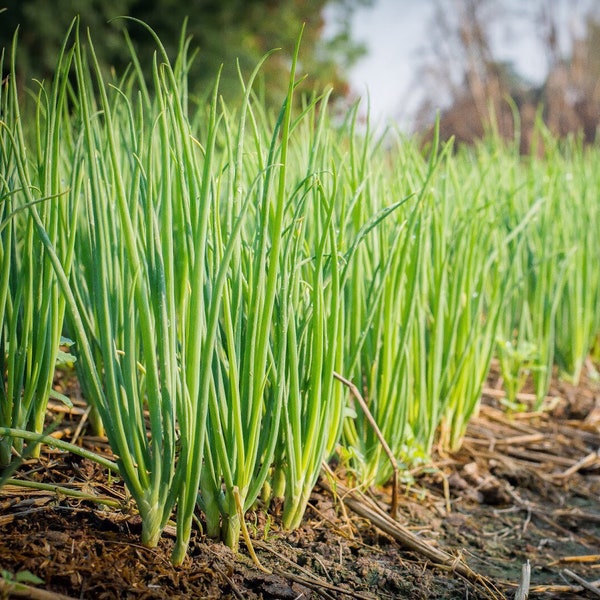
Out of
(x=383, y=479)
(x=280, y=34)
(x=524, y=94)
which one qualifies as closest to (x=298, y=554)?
(x=383, y=479)

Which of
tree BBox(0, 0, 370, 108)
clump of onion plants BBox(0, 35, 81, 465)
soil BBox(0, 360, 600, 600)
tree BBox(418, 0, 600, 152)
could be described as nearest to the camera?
soil BBox(0, 360, 600, 600)

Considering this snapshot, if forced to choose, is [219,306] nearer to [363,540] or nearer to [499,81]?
[363,540]

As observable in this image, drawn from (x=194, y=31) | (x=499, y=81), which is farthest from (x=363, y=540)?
(x=499, y=81)

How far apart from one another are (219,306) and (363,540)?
612 mm

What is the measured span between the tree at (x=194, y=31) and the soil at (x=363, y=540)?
3.52m

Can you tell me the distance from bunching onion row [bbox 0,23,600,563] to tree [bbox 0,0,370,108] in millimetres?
3317

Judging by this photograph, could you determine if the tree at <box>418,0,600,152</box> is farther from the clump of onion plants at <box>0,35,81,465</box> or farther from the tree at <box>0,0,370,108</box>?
the clump of onion plants at <box>0,35,81,465</box>

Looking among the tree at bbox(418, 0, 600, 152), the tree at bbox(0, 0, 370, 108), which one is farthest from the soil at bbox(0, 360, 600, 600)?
the tree at bbox(418, 0, 600, 152)

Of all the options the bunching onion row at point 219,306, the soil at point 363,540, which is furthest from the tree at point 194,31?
the soil at point 363,540

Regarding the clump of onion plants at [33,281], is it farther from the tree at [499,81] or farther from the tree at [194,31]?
the tree at [499,81]

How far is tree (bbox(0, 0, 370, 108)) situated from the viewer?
4629 millimetres

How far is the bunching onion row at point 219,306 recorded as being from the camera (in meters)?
0.81

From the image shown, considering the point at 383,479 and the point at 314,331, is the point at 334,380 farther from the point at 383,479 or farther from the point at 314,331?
the point at 383,479

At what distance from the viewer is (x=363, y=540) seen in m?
1.15
